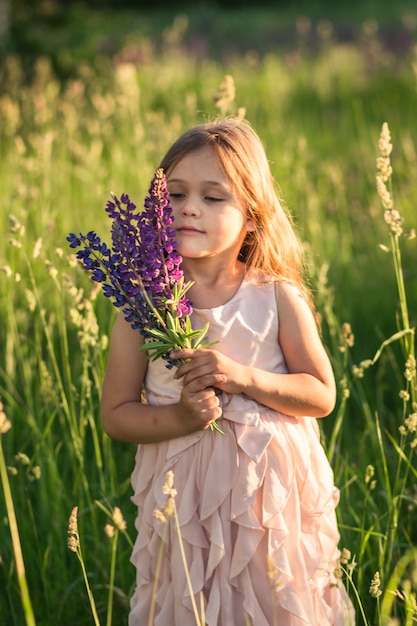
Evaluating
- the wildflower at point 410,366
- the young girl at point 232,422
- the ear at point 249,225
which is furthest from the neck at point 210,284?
the wildflower at point 410,366

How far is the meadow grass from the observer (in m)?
2.35

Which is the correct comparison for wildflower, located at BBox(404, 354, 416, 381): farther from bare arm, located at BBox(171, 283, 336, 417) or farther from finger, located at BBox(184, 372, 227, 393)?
finger, located at BBox(184, 372, 227, 393)

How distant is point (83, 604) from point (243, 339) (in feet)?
3.27

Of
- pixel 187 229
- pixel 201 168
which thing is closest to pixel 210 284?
pixel 187 229

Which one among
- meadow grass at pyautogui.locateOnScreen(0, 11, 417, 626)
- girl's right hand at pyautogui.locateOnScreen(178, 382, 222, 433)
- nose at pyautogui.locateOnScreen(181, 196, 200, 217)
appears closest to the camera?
girl's right hand at pyautogui.locateOnScreen(178, 382, 222, 433)

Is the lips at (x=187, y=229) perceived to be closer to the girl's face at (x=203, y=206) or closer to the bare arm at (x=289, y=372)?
the girl's face at (x=203, y=206)

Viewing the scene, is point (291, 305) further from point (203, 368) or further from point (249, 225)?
point (203, 368)

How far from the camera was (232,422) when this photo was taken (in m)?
1.99

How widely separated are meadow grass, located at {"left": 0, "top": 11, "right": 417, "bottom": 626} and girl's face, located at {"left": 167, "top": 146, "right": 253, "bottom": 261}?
13.5 inches

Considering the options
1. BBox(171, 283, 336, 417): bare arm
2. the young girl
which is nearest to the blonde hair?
the young girl

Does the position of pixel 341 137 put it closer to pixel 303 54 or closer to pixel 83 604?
pixel 303 54

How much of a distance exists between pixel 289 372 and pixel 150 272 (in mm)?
503

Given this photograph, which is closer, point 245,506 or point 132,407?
point 245,506

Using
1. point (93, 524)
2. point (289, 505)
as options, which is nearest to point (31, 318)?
point (93, 524)
